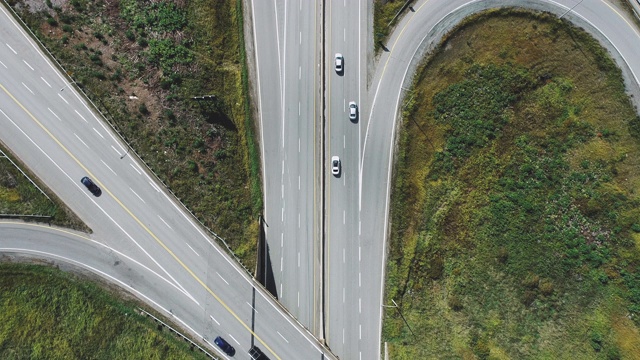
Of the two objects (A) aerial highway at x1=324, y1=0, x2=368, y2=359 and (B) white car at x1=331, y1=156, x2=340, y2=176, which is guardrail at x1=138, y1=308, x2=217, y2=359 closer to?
(A) aerial highway at x1=324, y1=0, x2=368, y2=359

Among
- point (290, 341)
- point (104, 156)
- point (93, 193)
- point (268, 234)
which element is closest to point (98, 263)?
point (93, 193)

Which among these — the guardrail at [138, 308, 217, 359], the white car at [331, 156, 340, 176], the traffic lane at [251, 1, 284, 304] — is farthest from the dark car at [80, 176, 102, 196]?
the white car at [331, 156, 340, 176]

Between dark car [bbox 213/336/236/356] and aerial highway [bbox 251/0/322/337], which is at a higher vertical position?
aerial highway [bbox 251/0/322/337]

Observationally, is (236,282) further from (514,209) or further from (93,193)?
(514,209)

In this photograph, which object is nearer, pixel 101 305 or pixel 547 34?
pixel 101 305

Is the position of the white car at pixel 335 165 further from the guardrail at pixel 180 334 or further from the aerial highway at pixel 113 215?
the guardrail at pixel 180 334

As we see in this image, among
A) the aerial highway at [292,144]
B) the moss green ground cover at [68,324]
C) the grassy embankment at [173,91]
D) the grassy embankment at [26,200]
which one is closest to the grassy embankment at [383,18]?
the aerial highway at [292,144]

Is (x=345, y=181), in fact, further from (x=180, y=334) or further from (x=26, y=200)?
(x=26, y=200)
